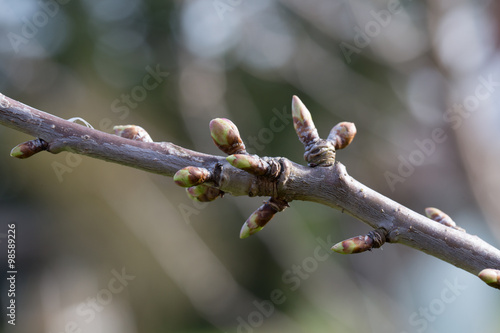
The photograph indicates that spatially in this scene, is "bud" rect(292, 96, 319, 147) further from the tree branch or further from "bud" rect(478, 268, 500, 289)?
"bud" rect(478, 268, 500, 289)

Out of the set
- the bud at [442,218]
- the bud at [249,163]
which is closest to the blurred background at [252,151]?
A: the bud at [442,218]

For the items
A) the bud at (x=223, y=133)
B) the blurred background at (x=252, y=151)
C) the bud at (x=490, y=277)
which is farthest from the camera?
the blurred background at (x=252, y=151)

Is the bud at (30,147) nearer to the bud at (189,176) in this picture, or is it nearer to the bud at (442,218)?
the bud at (189,176)

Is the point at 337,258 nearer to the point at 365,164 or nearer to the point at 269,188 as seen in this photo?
the point at 365,164

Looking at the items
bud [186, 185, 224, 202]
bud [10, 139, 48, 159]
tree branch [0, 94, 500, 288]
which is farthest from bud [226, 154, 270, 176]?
bud [10, 139, 48, 159]

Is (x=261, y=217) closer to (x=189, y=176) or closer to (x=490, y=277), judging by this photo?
(x=189, y=176)

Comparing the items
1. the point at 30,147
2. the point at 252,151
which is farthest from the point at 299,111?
the point at 252,151

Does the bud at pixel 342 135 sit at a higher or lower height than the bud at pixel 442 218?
lower
